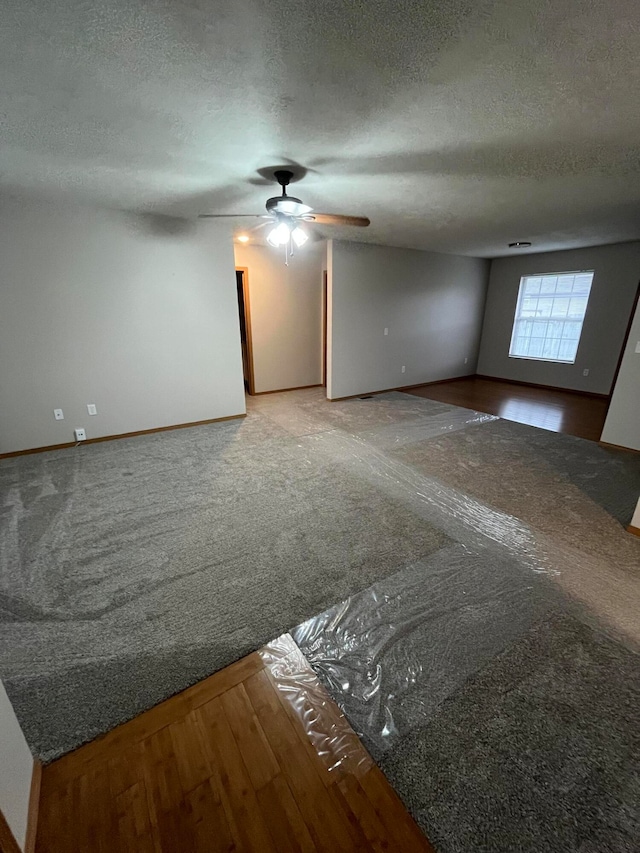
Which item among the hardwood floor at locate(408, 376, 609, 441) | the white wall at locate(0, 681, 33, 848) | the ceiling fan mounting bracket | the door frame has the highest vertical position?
the ceiling fan mounting bracket

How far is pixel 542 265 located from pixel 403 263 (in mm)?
2575

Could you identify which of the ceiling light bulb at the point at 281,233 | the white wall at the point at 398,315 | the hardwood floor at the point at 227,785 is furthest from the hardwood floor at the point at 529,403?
the hardwood floor at the point at 227,785

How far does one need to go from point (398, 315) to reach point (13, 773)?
5861 millimetres

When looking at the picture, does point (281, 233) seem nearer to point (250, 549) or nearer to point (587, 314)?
point (250, 549)

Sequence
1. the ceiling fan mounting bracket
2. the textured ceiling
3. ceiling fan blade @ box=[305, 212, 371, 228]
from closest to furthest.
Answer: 1. the textured ceiling
2. the ceiling fan mounting bracket
3. ceiling fan blade @ box=[305, 212, 371, 228]

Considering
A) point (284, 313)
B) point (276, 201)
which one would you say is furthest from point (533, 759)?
point (284, 313)

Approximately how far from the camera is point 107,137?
1868 mm

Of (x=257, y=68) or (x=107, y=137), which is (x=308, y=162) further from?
(x=107, y=137)

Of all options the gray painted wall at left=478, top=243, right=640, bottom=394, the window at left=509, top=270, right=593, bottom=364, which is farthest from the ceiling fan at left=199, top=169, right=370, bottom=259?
the window at left=509, top=270, right=593, bottom=364

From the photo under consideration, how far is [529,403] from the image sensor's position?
5.20 m

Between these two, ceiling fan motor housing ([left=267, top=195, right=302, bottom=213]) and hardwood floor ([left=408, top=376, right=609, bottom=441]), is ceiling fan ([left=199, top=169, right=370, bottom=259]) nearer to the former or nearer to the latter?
ceiling fan motor housing ([left=267, top=195, right=302, bottom=213])

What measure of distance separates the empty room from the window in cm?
215

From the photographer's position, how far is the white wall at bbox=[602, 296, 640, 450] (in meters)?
3.29

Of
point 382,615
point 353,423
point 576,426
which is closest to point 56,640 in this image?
point 382,615
